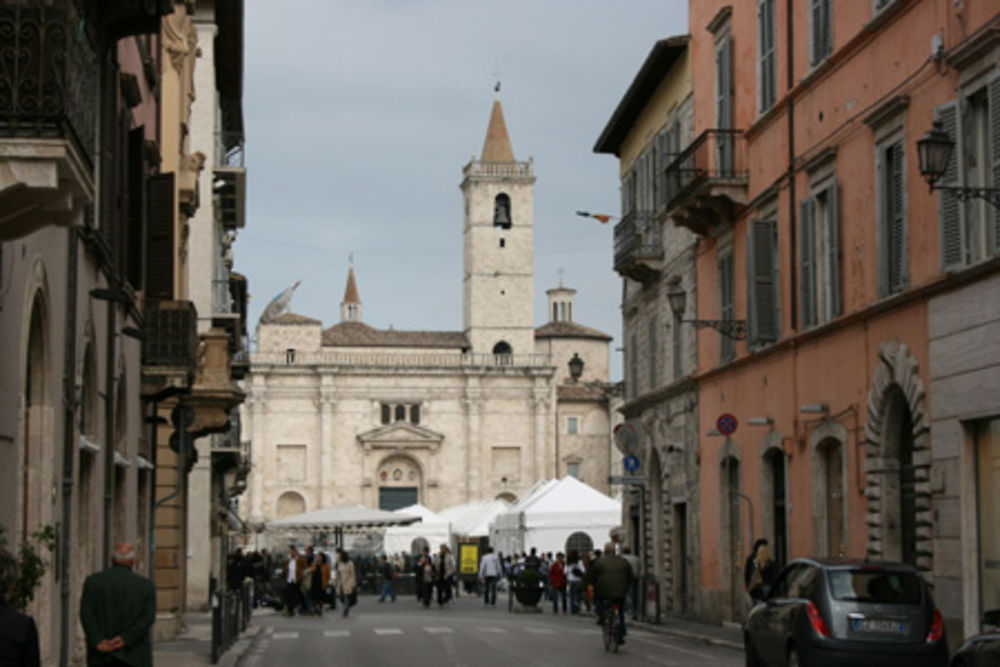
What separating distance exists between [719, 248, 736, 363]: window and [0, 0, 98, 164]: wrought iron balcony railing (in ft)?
69.1

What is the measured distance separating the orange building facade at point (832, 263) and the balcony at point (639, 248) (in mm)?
3885

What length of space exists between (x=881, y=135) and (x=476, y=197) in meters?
104

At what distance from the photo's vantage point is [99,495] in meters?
20.0

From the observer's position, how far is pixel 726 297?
3139cm

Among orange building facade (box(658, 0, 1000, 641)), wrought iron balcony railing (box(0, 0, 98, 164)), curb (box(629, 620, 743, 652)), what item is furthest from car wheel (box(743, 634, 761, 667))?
wrought iron balcony railing (box(0, 0, 98, 164))

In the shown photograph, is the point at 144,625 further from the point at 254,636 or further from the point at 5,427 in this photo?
the point at 254,636

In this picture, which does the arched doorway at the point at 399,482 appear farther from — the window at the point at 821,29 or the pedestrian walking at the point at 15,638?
the pedestrian walking at the point at 15,638

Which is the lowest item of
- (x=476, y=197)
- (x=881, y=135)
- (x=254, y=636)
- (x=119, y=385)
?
(x=254, y=636)

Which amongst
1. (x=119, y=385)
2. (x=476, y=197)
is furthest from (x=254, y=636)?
(x=476, y=197)

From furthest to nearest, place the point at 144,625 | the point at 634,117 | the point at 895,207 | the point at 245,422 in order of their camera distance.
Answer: the point at 245,422, the point at 634,117, the point at 895,207, the point at 144,625

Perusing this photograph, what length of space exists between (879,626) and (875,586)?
407 mm

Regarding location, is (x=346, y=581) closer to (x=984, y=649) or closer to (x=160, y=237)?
(x=160, y=237)

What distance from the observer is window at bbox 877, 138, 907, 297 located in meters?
22.1

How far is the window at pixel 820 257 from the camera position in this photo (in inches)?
964
